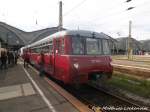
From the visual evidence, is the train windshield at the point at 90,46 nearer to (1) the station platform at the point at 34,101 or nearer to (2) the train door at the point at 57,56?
(2) the train door at the point at 57,56

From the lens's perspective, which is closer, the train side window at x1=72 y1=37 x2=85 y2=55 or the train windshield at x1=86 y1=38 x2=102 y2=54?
the train side window at x1=72 y1=37 x2=85 y2=55

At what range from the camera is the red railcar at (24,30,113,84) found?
11.0m

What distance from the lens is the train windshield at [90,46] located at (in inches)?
449

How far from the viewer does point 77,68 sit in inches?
432

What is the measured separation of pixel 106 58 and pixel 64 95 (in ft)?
8.42

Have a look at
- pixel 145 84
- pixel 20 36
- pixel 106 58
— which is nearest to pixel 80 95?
pixel 106 58

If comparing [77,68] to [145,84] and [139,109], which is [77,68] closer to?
[139,109]

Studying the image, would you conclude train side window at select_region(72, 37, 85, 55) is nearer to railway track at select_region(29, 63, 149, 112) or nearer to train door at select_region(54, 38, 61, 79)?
train door at select_region(54, 38, 61, 79)

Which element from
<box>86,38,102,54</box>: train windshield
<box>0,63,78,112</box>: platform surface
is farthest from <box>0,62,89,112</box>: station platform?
<box>86,38,102,54</box>: train windshield

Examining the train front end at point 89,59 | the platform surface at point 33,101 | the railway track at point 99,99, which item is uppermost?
the train front end at point 89,59

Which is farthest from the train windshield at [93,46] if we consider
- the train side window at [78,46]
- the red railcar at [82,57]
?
the train side window at [78,46]

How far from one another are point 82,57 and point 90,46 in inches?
31.7

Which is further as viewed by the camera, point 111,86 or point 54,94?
point 111,86

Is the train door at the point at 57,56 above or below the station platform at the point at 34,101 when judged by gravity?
above
